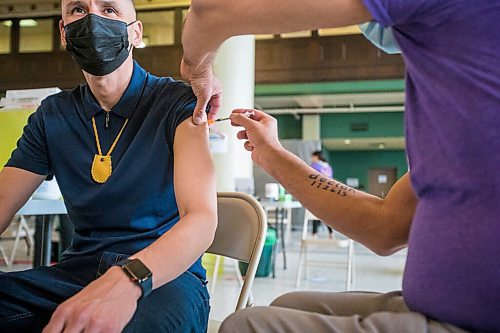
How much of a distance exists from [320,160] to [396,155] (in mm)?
11706

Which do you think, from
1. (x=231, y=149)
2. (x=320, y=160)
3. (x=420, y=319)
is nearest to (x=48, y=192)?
(x=420, y=319)

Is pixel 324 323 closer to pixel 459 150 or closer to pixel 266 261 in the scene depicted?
pixel 459 150

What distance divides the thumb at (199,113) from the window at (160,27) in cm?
890

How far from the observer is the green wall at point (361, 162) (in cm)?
1947

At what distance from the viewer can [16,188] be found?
A: 1.22m

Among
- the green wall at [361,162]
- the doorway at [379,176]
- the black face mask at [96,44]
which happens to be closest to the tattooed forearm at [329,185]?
the black face mask at [96,44]

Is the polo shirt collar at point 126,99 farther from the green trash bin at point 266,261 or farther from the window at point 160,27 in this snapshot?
the window at point 160,27

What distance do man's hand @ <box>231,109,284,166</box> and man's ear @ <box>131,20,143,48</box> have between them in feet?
1.44

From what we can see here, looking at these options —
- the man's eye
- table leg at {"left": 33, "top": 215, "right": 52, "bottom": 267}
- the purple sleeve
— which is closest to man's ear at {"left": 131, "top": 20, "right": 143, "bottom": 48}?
the man's eye

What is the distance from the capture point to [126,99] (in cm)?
124

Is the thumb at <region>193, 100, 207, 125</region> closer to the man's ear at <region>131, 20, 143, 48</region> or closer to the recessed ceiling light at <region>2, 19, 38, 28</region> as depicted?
the man's ear at <region>131, 20, 143, 48</region>

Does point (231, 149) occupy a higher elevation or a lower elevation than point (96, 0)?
lower

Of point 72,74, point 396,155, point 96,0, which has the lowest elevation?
point 396,155

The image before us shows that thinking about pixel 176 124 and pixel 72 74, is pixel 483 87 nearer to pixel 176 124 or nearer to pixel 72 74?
pixel 176 124
